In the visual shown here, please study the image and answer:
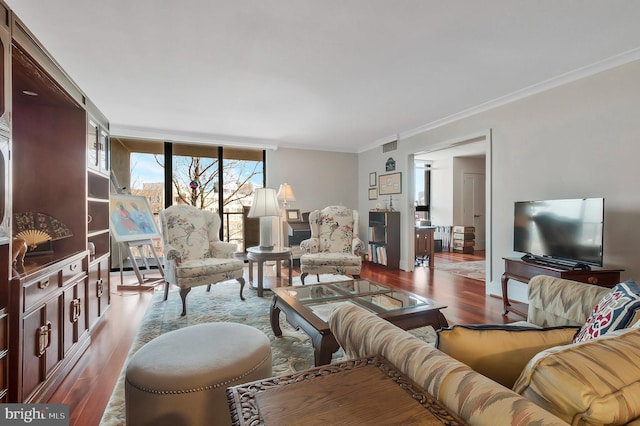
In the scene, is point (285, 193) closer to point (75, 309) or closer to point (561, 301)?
point (75, 309)

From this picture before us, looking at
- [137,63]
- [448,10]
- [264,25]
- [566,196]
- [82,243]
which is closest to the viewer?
[448,10]

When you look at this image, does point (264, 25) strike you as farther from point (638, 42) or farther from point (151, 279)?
point (151, 279)

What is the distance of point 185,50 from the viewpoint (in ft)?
7.77

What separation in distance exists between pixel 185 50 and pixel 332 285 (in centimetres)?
226

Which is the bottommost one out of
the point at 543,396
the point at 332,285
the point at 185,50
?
the point at 332,285

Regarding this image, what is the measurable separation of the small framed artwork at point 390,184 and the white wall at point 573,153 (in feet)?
4.67

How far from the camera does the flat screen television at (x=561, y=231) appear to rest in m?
2.45

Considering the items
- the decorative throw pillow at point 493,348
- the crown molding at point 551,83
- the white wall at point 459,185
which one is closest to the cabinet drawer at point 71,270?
the decorative throw pillow at point 493,348

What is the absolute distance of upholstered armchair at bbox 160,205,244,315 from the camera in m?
3.04

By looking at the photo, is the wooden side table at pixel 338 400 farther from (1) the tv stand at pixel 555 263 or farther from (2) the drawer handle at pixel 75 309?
(1) the tv stand at pixel 555 263

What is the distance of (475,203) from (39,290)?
8212mm

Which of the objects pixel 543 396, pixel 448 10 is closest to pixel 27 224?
pixel 543 396

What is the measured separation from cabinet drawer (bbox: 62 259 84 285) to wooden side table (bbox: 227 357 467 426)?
75.6 inches

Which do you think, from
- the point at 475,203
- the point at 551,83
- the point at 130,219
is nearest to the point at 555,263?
the point at 551,83
